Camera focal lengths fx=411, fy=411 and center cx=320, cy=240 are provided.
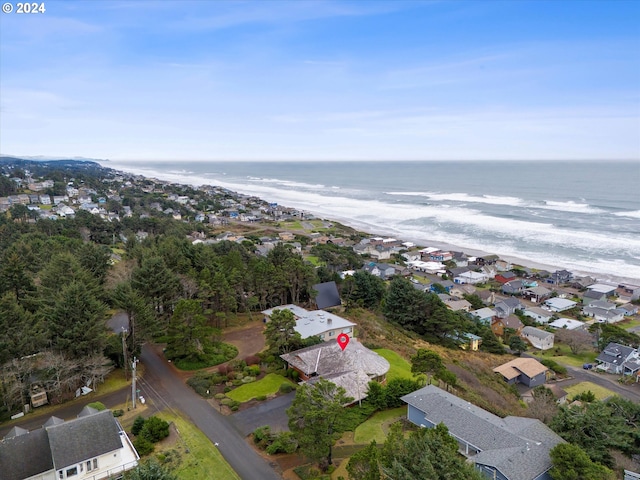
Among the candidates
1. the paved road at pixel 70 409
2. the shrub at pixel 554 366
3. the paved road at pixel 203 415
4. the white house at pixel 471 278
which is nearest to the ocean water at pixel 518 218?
the white house at pixel 471 278

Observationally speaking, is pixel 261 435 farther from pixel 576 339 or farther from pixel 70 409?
pixel 576 339

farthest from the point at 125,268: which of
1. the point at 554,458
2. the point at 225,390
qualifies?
the point at 554,458

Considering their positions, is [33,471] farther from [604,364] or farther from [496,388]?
[604,364]

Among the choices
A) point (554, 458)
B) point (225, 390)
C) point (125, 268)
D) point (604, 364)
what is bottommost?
point (604, 364)

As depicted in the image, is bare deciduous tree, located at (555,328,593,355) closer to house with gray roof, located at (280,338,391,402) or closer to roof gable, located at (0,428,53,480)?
house with gray roof, located at (280,338,391,402)

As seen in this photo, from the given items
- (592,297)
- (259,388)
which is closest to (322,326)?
(259,388)

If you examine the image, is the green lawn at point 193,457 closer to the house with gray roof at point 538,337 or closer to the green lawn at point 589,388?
the green lawn at point 589,388
